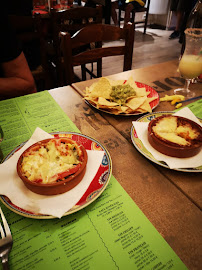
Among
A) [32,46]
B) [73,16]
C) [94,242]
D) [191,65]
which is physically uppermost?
[73,16]

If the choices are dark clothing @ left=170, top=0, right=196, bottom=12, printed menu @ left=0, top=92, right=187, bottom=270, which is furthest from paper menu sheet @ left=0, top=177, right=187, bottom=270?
dark clothing @ left=170, top=0, right=196, bottom=12

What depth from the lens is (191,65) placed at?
1.20 meters

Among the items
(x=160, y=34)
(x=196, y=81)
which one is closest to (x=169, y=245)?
(x=196, y=81)

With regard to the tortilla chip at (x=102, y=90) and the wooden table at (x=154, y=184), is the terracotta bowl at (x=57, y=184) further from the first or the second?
the tortilla chip at (x=102, y=90)

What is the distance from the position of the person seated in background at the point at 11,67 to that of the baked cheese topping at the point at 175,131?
1082mm

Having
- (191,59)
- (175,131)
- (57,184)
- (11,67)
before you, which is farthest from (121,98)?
(11,67)

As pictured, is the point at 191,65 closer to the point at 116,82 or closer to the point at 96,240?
the point at 116,82

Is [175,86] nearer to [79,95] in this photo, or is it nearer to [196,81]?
[196,81]

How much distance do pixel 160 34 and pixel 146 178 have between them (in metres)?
6.53

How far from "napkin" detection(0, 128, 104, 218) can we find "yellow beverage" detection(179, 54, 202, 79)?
0.83 metres

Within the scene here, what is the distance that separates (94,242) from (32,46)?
2.25 m

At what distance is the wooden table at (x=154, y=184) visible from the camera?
59 cm

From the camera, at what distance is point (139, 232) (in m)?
0.60

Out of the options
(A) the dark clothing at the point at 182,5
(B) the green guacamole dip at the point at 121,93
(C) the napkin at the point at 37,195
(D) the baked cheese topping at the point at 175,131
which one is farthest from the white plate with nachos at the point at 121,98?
(A) the dark clothing at the point at 182,5
